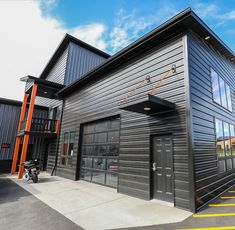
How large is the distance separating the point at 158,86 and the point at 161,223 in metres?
3.99

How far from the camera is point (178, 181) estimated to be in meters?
4.44

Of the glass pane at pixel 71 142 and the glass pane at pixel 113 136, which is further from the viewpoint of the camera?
the glass pane at pixel 71 142

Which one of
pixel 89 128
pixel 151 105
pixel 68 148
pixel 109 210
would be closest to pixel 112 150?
pixel 89 128

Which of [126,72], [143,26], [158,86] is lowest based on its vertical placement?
[158,86]

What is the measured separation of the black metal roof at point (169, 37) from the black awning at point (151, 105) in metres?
2.51

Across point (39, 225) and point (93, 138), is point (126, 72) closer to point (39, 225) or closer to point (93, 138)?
point (93, 138)

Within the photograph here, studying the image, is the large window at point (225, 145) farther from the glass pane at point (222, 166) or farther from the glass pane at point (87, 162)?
the glass pane at point (87, 162)

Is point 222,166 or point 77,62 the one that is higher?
point 77,62

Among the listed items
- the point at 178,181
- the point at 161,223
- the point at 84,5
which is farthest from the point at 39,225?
the point at 84,5

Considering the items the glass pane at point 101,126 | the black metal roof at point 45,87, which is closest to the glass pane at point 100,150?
the glass pane at point 101,126

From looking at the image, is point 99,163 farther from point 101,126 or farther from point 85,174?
point 101,126

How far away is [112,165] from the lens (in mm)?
6957

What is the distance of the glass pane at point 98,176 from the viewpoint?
7.41 metres

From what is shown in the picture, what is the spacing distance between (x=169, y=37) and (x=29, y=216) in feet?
21.9
